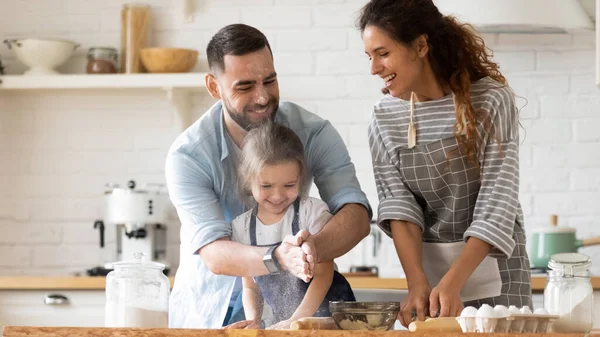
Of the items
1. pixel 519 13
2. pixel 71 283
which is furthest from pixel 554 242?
pixel 71 283

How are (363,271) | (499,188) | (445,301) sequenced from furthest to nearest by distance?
(363,271) → (499,188) → (445,301)

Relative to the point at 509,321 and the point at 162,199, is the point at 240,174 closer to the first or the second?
the point at 509,321

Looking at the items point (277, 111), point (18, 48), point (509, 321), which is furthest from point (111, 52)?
point (509, 321)

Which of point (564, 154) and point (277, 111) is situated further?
point (564, 154)

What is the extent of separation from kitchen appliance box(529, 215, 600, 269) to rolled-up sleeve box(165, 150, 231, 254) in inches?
81.0

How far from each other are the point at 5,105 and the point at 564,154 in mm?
2435

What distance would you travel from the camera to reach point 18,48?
4.26 meters

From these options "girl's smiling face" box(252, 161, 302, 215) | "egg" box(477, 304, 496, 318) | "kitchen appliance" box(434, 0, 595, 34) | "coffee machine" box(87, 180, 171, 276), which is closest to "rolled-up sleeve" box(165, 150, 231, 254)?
"girl's smiling face" box(252, 161, 302, 215)

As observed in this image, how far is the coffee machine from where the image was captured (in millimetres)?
4047

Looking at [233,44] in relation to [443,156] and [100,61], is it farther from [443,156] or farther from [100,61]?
[100,61]

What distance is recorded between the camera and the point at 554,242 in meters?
3.81

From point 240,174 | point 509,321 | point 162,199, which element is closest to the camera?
point 509,321

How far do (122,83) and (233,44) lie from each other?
2245 millimetres

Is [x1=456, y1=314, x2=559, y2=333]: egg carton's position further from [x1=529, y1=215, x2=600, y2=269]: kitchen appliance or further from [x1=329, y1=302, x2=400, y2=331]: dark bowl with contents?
[x1=529, y1=215, x2=600, y2=269]: kitchen appliance
